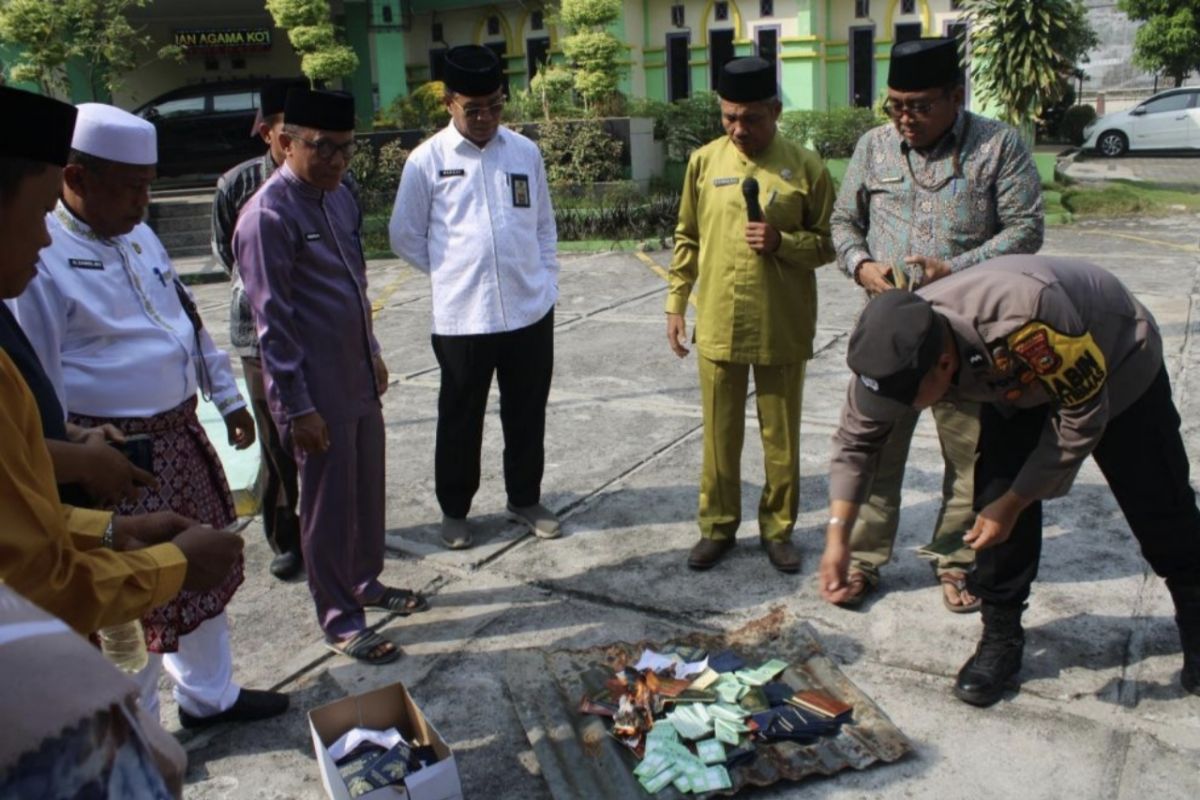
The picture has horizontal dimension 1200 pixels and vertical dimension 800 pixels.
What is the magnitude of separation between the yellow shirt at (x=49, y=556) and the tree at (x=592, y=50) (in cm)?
1415

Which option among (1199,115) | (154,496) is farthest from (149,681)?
(1199,115)

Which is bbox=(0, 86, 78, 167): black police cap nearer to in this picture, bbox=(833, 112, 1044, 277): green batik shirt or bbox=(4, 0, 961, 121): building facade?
bbox=(833, 112, 1044, 277): green batik shirt

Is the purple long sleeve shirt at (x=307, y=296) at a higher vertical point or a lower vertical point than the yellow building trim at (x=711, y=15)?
lower

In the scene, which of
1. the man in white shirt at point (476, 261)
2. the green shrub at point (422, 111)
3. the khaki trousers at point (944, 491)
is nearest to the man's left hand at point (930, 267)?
the khaki trousers at point (944, 491)

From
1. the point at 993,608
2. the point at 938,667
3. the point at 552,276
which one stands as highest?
the point at 552,276

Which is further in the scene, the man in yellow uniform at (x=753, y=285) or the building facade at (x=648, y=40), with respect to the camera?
the building facade at (x=648, y=40)

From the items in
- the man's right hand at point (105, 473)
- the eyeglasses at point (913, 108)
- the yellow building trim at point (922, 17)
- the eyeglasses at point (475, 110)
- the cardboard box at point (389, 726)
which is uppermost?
the yellow building trim at point (922, 17)

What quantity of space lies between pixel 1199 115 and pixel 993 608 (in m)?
23.9

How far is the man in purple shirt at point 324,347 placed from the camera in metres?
3.38

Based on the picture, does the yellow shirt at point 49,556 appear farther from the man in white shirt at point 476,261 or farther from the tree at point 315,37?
the tree at point 315,37

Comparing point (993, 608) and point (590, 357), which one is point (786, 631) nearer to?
point (993, 608)

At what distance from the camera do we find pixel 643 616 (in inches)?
152

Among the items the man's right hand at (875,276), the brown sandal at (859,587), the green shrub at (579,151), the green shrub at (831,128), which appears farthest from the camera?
the green shrub at (831,128)

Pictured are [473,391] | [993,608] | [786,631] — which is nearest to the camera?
[993,608]
